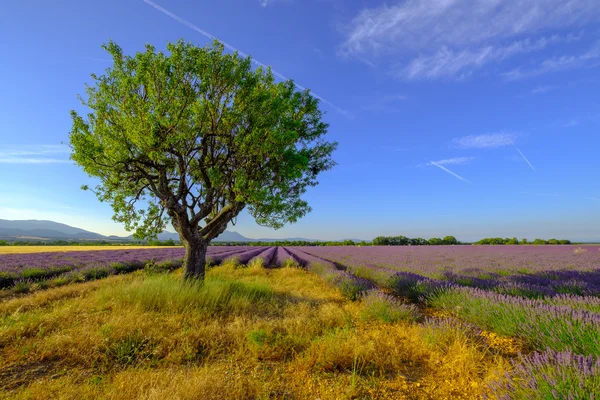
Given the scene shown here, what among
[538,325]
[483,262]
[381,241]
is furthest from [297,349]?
[381,241]

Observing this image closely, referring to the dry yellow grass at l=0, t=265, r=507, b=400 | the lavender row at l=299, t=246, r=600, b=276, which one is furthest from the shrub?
the lavender row at l=299, t=246, r=600, b=276

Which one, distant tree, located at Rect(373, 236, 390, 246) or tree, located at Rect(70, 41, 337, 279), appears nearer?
tree, located at Rect(70, 41, 337, 279)

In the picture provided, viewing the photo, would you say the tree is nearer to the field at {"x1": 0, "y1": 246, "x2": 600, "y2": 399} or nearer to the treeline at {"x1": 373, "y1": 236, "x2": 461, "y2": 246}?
the field at {"x1": 0, "y1": 246, "x2": 600, "y2": 399}

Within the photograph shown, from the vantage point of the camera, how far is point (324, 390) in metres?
2.95

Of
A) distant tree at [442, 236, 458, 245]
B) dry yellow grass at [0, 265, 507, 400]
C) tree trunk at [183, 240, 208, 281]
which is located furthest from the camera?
distant tree at [442, 236, 458, 245]

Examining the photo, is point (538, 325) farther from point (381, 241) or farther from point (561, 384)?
point (381, 241)

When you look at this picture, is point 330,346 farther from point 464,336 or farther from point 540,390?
point 540,390

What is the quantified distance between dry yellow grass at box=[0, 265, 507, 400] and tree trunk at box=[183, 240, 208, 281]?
6.32 feet

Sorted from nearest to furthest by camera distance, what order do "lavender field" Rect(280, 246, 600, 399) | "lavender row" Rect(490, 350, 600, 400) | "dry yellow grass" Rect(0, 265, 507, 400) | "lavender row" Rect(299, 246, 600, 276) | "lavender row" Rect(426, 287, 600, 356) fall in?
"lavender row" Rect(490, 350, 600, 400)
"lavender field" Rect(280, 246, 600, 399)
"dry yellow grass" Rect(0, 265, 507, 400)
"lavender row" Rect(426, 287, 600, 356)
"lavender row" Rect(299, 246, 600, 276)

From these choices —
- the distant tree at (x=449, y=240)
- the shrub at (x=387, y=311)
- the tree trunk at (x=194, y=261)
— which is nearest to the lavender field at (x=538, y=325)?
the shrub at (x=387, y=311)

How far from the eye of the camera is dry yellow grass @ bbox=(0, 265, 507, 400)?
291cm

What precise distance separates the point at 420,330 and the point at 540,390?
7.86ft

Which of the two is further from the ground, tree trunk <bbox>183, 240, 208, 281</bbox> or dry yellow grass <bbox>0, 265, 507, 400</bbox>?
tree trunk <bbox>183, 240, 208, 281</bbox>

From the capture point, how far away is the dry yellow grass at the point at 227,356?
9.54 feet
